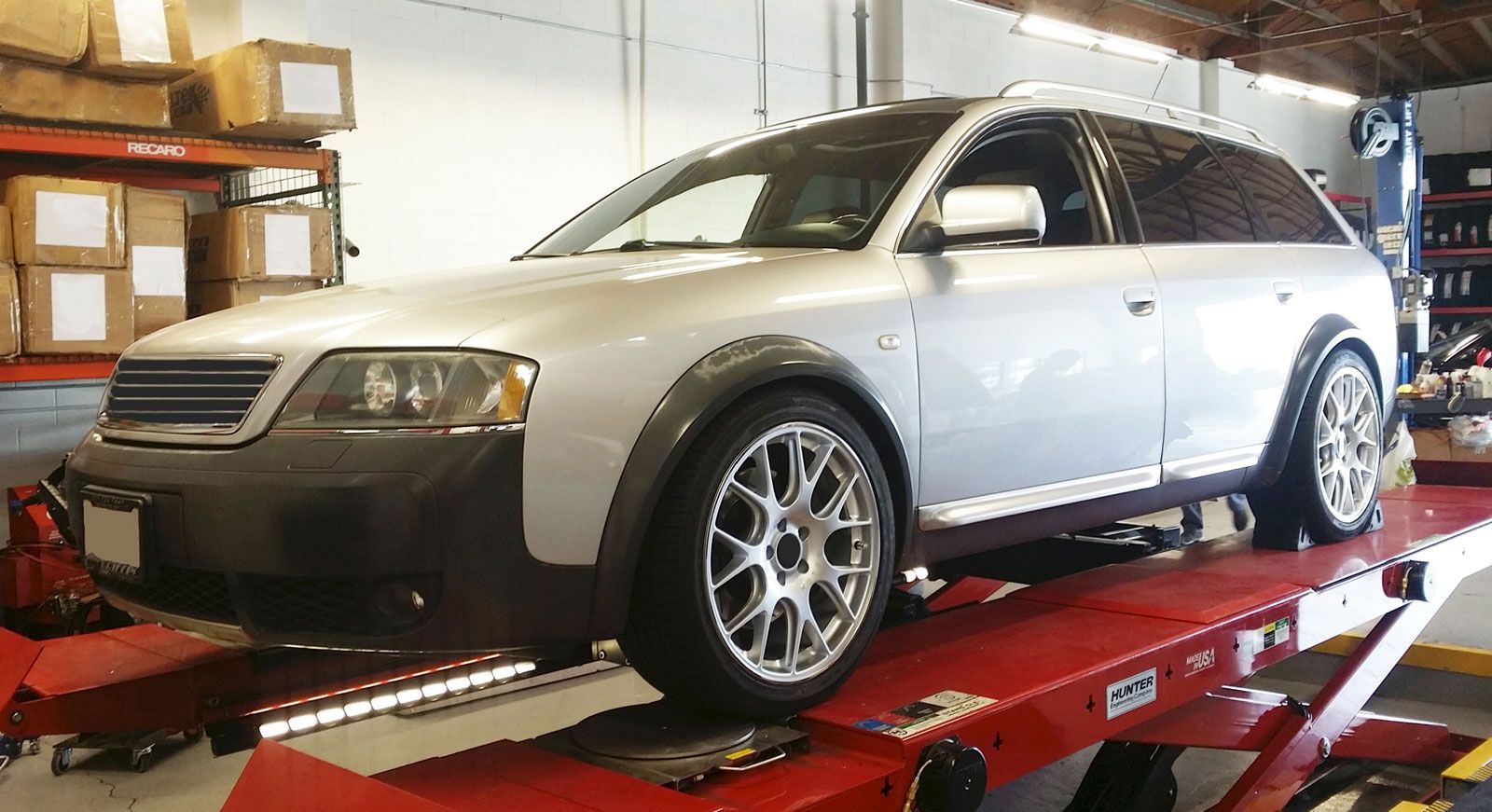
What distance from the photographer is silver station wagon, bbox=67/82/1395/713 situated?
1.68m

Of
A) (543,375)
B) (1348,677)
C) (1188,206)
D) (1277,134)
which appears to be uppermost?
(1277,134)

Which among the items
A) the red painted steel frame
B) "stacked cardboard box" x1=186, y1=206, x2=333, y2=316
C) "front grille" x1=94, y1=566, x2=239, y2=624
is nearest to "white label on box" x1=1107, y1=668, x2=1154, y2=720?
the red painted steel frame

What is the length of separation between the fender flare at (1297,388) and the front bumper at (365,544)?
6.82 feet

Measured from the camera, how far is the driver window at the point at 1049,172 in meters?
2.74

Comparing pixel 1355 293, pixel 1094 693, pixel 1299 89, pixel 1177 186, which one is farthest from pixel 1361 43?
pixel 1094 693

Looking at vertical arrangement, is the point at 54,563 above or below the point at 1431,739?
above

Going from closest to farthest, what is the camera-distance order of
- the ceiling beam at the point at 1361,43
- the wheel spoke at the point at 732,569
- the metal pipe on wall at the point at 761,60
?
1. the wheel spoke at the point at 732,569
2. the metal pipe on wall at the point at 761,60
3. the ceiling beam at the point at 1361,43

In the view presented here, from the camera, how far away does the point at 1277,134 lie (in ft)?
43.6

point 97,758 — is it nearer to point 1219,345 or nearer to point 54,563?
point 54,563

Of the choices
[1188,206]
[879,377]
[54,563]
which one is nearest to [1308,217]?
[1188,206]

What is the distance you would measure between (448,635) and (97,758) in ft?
8.15

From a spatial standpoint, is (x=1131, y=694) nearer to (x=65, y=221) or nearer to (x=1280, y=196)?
(x=1280, y=196)

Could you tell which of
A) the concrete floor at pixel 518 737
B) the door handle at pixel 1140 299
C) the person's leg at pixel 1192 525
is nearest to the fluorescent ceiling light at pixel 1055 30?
the person's leg at pixel 1192 525

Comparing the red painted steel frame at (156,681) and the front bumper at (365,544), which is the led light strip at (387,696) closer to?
the red painted steel frame at (156,681)
